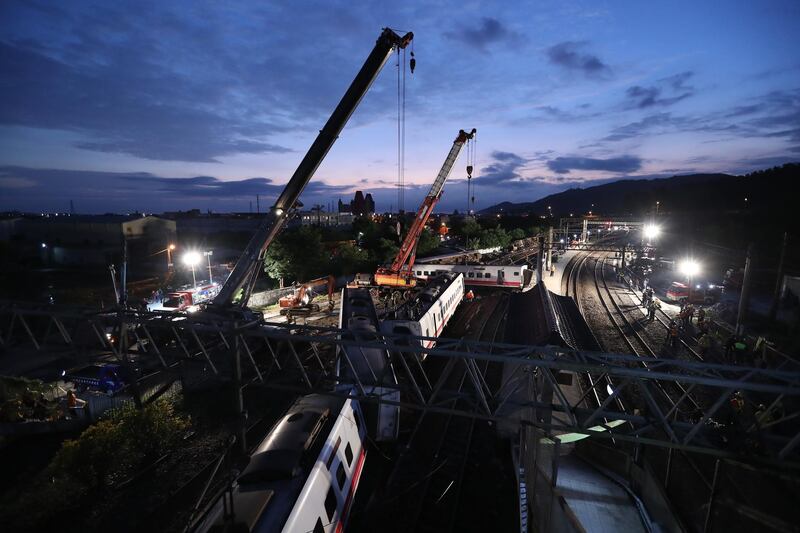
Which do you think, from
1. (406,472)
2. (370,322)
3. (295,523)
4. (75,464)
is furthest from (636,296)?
(75,464)

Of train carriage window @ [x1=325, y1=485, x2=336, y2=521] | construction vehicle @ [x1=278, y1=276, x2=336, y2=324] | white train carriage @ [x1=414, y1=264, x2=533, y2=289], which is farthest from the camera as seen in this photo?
white train carriage @ [x1=414, y1=264, x2=533, y2=289]

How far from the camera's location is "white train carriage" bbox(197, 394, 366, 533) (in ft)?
22.7

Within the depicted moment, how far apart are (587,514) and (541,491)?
1234 mm

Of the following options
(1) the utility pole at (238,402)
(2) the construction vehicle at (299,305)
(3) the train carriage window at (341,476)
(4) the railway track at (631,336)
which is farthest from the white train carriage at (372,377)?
(2) the construction vehicle at (299,305)

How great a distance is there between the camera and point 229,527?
256 inches

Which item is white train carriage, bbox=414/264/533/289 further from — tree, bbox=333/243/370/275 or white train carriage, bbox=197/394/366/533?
white train carriage, bbox=197/394/366/533

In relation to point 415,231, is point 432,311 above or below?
below

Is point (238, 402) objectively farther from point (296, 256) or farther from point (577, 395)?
point (296, 256)

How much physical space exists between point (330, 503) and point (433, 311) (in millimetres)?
12915

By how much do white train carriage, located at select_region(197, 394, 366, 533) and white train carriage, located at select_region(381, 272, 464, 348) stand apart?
15.9 feet

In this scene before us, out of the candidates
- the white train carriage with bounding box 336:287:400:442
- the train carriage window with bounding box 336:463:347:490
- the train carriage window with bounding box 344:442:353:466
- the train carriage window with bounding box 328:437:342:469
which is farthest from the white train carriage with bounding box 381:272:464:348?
the train carriage window with bounding box 336:463:347:490

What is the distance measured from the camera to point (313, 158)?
47.6ft

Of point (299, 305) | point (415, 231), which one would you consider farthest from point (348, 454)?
point (415, 231)

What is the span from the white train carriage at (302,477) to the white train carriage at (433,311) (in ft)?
15.9
